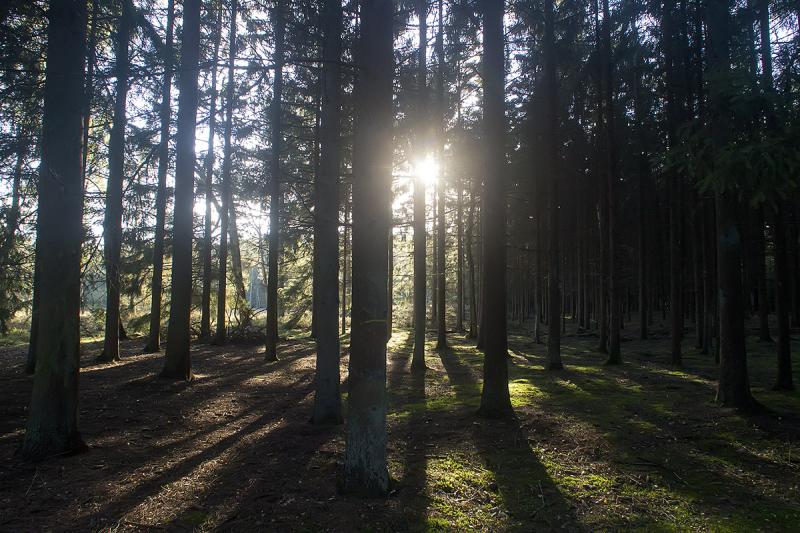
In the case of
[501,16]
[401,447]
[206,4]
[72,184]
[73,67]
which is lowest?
[401,447]

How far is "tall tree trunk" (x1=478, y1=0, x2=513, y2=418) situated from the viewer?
8.09 m

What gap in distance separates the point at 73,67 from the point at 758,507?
9627 millimetres

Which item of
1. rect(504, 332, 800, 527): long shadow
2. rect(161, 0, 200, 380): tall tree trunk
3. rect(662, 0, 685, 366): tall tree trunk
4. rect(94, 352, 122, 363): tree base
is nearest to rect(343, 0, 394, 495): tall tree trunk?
rect(504, 332, 800, 527): long shadow

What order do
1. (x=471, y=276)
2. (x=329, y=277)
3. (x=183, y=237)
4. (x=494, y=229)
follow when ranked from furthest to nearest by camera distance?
(x=471, y=276)
(x=183, y=237)
(x=494, y=229)
(x=329, y=277)

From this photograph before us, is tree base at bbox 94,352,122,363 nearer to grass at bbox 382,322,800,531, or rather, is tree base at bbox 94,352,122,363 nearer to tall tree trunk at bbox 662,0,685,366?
grass at bbox 382,322,800,531

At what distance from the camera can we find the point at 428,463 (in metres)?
5.98

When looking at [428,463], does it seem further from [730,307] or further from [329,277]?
[730,307]

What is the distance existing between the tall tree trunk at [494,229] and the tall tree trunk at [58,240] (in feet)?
20.7

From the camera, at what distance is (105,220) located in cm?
1165

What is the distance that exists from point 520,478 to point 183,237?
9.81 metres

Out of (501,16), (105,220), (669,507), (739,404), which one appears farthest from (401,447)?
(105,220)

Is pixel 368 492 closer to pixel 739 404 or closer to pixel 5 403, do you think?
pixel 739 404

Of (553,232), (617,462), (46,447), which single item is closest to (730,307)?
(617,462)

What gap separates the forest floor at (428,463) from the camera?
14.6ft
